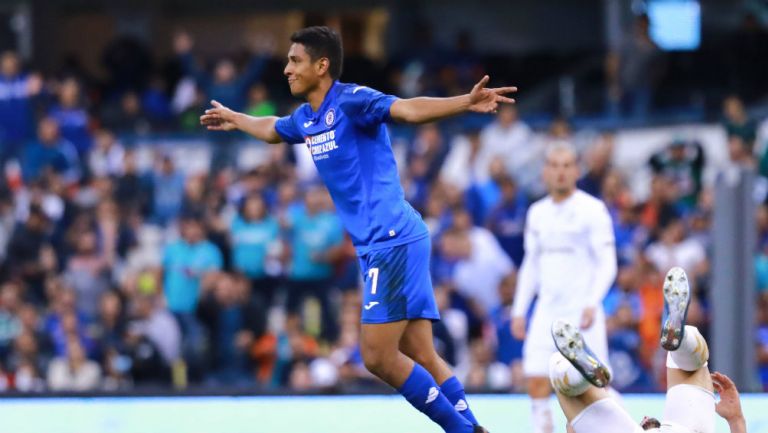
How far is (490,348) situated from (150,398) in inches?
136

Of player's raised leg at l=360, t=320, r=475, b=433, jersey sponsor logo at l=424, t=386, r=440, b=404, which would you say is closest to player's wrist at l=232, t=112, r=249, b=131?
player's raised leg at l=360, t=320, r=475, b=433

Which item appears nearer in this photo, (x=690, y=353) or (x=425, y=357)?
(x=690, y=353)

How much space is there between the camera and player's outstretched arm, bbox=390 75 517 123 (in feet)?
22.7

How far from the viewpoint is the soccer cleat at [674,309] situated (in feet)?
21.5

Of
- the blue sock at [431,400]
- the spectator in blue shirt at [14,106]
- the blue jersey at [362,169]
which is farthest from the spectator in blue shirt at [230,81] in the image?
the blue sock at [431,400]

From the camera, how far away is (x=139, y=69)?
19906mm

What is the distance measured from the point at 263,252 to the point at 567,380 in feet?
28.5

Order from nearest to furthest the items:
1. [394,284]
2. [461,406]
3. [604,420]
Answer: [604,420] < [394,284] < [461,406]

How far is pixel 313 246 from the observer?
14.6m

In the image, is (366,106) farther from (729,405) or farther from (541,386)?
(541,386)

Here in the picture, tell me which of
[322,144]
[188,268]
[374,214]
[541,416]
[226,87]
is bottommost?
→ [541,416]

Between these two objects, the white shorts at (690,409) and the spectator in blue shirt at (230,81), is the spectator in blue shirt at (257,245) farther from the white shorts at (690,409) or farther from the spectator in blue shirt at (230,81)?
the white shorts at (690,409)

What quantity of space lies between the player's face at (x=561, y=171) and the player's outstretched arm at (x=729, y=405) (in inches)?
116

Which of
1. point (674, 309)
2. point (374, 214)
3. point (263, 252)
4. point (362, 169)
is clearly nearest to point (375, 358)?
point (374, 214)
